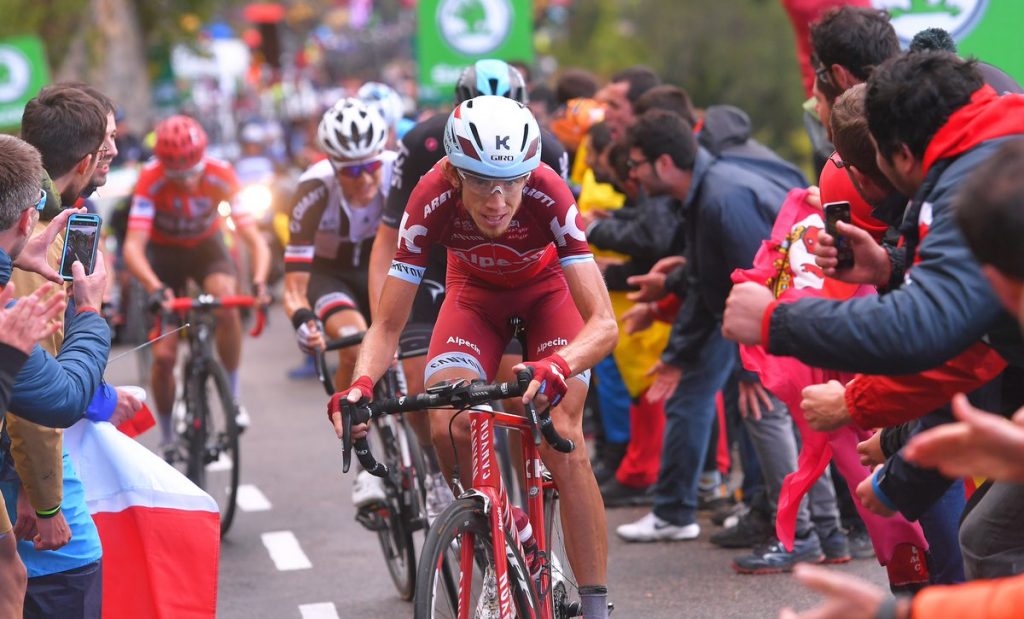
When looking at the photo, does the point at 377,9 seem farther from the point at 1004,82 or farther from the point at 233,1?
the point at 1004,82

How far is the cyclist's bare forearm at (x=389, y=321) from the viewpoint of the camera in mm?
4898

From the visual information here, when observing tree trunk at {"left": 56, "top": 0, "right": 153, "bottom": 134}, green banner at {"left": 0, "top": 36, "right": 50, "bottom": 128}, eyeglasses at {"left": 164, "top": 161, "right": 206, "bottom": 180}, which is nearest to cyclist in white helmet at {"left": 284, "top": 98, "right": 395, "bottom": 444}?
eyeglasses at {"left": 164, "top": 161, "right": 206, "bottom": 180}

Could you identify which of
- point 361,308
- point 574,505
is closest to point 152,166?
point 361,308

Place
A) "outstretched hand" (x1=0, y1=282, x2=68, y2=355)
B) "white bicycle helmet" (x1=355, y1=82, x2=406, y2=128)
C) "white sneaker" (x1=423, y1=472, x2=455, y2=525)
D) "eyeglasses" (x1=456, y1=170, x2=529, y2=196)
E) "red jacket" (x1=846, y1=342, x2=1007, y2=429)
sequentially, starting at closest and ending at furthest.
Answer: "outstretched hand" (x1=0, y1=282, x2=68, y2=355) → "red jacket" (x1=846, y1=342, x2=1007, y2=429) → "eyeglasses" (x1=456, y1=170, x2=529, y2=196) → "white sneaker" (x1=423, y1=472, x2=455, y2=525) → "white bicycle helmet" (x1=355, y1=82, x2=406, y2=128)

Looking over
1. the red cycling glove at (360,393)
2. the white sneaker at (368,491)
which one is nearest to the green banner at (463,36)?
the white sneaker at (368,491)

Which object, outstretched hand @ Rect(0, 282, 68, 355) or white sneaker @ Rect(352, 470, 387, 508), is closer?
outstretched hand @ Rect(0, 282, 68, 355)

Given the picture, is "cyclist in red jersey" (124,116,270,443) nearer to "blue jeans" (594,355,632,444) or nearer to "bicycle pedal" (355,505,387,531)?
"bicycle pedal" (355,505,387,531)

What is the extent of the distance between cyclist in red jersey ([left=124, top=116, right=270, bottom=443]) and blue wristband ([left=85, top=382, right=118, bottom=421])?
3.35 m

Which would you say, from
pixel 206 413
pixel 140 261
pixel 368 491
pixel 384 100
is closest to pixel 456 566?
pixel 368 491

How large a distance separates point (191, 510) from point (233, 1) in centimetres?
3052

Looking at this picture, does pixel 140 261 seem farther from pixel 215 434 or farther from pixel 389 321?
pixel 389 321

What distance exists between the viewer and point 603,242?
805 cm

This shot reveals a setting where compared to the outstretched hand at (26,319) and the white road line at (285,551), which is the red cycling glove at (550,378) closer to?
the outstretched hand at (26,319)

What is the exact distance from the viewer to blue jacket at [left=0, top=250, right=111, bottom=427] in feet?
12.1
